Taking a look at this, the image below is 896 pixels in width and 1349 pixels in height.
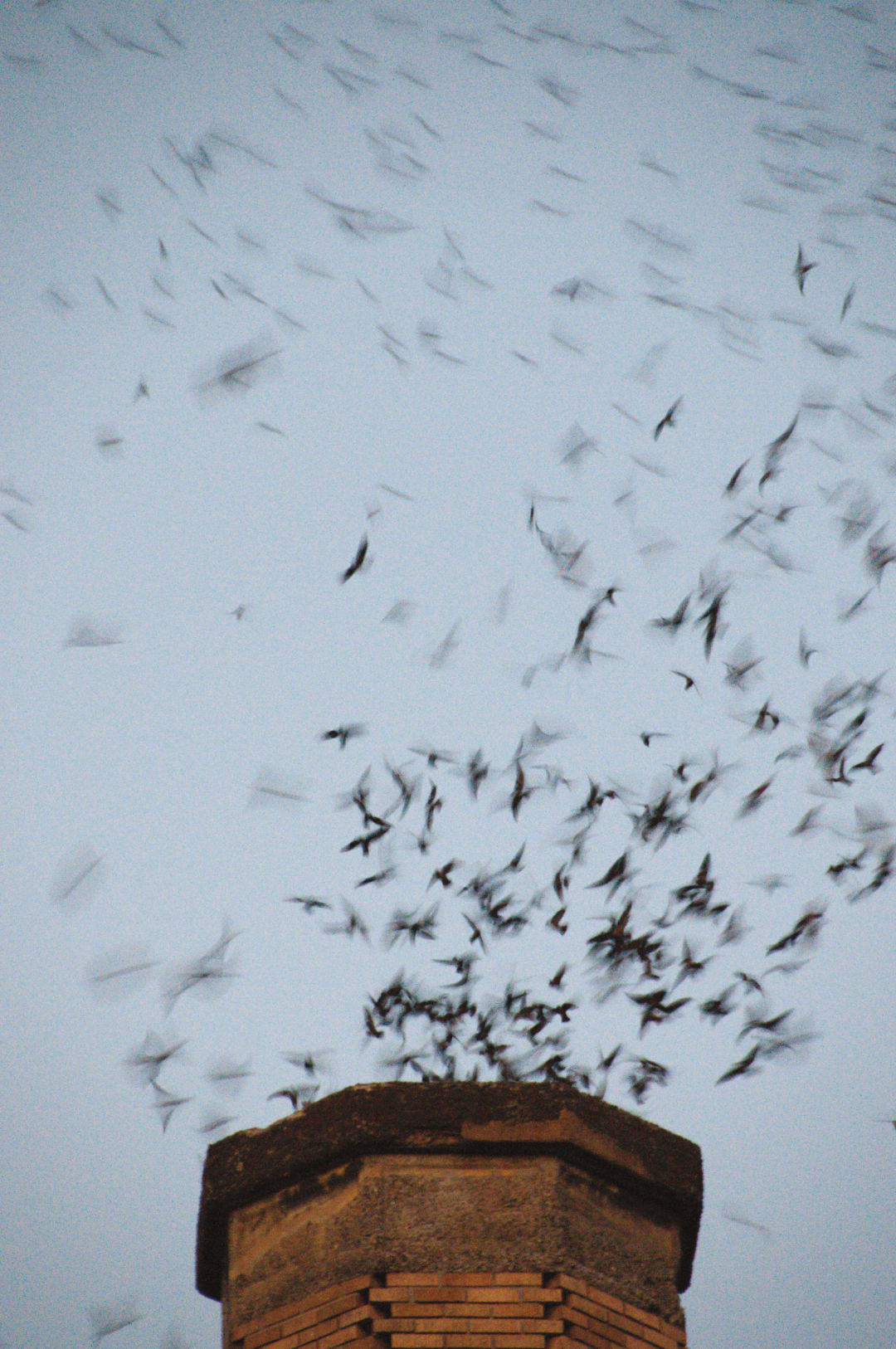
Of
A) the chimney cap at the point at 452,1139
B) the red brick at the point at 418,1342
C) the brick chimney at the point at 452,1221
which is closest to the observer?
the red brick at the point at 418,1342

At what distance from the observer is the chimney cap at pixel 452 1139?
539 centimetres

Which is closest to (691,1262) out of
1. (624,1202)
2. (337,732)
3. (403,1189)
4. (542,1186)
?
(624,1202)

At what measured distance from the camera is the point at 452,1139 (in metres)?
5.39

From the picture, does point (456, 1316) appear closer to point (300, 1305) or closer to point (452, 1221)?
point (452, 1221)

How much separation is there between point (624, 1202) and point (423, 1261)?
84 cm

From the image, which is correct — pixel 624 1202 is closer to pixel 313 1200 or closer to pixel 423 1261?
pixel 423 1261

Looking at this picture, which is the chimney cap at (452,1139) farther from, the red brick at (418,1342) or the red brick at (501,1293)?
the red brick at (418,1342)

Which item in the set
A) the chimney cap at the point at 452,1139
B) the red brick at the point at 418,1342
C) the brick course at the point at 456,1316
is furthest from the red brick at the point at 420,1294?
the chimney cap at the point at 452,1139

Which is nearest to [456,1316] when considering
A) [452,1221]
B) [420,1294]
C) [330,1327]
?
[420,1294]

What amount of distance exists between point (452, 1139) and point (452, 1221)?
288mm

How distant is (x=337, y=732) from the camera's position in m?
11.6

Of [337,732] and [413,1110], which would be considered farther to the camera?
[337,732]

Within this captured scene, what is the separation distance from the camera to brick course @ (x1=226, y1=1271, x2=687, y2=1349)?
16.6 ft

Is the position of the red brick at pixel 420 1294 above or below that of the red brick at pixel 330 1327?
above
